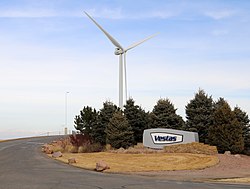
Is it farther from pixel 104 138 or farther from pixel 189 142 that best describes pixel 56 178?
pixel 104 138

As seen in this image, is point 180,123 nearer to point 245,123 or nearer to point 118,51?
point 245,123

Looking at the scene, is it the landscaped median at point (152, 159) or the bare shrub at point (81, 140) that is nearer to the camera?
the landscaped median at point (152, 159)

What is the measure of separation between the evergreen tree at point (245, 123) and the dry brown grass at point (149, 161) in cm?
955

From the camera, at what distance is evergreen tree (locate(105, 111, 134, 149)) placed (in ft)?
108

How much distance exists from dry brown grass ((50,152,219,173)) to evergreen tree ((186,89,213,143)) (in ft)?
22.2

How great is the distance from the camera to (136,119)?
36188mm

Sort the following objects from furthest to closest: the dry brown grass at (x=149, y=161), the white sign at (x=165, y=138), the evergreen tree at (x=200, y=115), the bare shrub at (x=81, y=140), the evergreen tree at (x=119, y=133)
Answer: the bare shrub at (x=81, y=140)
the evergreen tree at (x=200, y=115)
the evergreen tree at (x=119, y=133)
the white sign at (x=165, y=138)
the dry brown grass at (x=149, y=161)

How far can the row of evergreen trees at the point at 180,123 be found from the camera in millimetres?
31531

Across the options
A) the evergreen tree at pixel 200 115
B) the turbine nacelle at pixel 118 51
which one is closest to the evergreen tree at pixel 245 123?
the evergreen tree at pixel 200 115

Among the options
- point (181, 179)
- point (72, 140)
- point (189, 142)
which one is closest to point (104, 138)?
point (72, 140)

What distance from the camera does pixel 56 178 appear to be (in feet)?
57.2

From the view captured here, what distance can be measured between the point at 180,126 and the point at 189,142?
467 centimetres

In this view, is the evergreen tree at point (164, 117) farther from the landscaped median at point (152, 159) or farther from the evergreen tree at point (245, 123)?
the evergreen tree at point (245, 123)

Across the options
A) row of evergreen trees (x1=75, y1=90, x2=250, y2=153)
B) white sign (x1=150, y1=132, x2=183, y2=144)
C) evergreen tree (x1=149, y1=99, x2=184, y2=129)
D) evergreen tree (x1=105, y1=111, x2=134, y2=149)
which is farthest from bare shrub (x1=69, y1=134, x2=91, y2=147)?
white sign (x1=150, y1=132, x2=183, y2=144)
